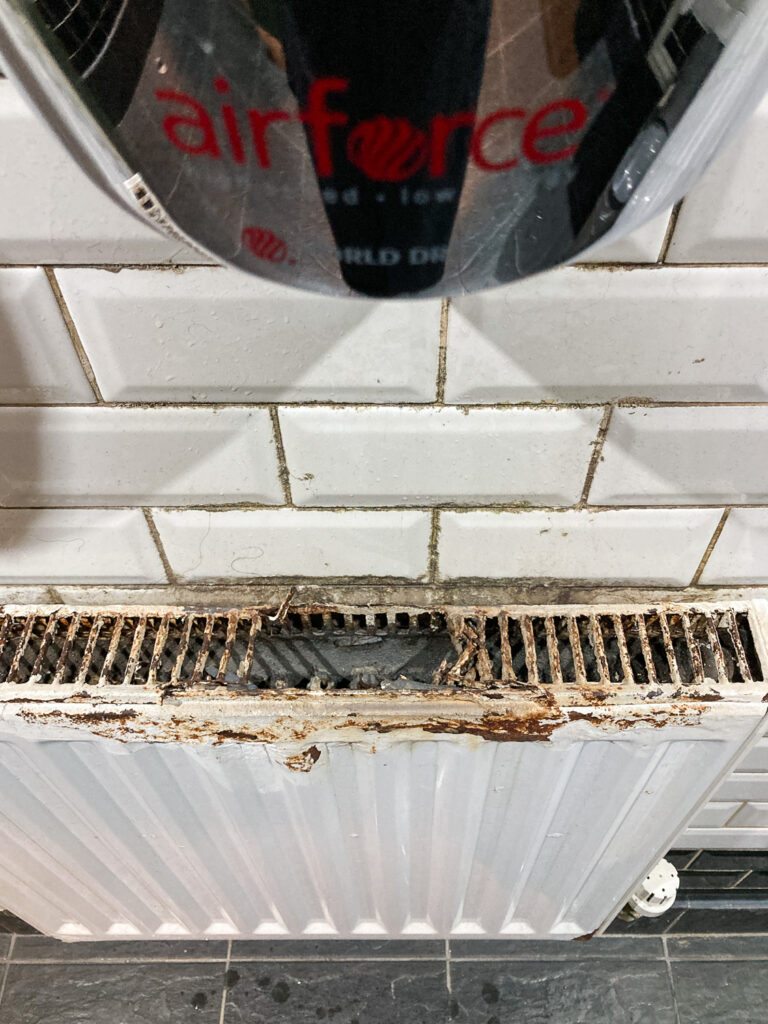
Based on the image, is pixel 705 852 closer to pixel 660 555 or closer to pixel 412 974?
pixel 412 974

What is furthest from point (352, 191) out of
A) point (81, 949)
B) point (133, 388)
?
point (81, 949)

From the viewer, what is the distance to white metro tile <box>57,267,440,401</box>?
564 mm

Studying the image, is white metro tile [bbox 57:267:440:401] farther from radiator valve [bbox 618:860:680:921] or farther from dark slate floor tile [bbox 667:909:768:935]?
dark slate floor tile [bbox 667:909:768:935]

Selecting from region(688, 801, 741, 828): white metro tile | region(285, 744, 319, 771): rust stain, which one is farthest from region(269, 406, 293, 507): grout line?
region(688, 801, 741, 828): white metro tile

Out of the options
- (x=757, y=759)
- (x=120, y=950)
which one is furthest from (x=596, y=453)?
(x=120, y=950)

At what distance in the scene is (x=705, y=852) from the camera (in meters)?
1.35

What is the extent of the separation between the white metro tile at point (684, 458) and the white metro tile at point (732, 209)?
147 mm

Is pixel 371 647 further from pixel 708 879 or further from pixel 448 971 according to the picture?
pixel 708 879

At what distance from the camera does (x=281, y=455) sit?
688 mm

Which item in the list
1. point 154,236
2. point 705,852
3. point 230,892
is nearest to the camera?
point 154,236

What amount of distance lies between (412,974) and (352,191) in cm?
151

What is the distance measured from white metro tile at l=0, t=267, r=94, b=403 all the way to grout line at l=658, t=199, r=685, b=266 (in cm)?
47

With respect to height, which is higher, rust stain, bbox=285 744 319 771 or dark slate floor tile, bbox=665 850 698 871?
rust stain, bbox=285 744 319 771

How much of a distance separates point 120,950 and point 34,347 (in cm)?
130
